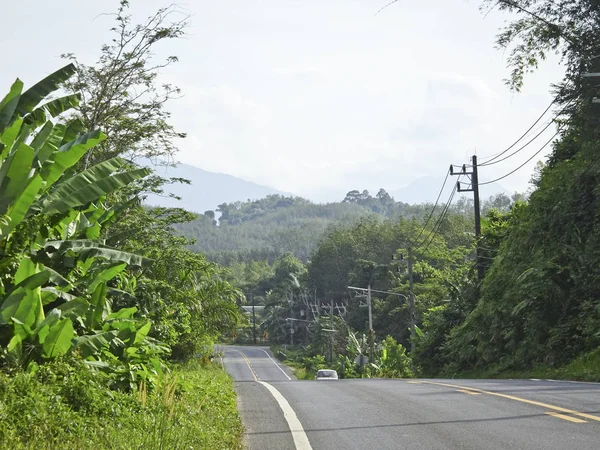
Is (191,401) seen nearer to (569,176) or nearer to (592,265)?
(592,265)

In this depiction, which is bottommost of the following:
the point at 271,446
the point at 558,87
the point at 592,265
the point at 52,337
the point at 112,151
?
the point at 271,446

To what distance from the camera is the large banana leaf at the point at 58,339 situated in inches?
388

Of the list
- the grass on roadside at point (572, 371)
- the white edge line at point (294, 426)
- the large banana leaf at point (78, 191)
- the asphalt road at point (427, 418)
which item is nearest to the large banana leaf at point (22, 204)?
the large banana leaf at point (78, 191)

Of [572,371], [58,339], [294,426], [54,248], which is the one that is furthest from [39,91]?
[572,371]

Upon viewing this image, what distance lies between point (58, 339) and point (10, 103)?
3.46 metres

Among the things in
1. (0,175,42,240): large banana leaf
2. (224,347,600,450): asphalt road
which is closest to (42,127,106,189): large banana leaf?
(0,175,42,240): large banana leaf

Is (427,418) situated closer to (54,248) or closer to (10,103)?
(54,248)

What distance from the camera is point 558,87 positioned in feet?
95.0

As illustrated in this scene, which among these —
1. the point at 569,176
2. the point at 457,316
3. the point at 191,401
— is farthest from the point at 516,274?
the point at 191,401

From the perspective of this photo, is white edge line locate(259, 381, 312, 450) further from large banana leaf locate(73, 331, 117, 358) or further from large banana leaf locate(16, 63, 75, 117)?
large banana leaf locate(16, 63, 75, 117)

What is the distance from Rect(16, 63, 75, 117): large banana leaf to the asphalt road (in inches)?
212

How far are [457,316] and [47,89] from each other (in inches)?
1035

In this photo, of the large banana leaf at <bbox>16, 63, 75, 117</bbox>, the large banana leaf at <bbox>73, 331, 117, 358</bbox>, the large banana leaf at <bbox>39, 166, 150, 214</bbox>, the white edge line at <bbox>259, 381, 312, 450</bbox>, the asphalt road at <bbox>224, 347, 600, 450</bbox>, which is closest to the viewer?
the asphalt road at <bbox>224, 347, 600, 450</bbox>

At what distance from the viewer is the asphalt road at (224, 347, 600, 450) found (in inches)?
352
